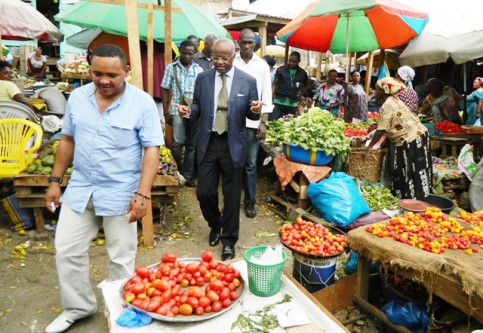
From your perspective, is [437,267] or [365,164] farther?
[365,164]

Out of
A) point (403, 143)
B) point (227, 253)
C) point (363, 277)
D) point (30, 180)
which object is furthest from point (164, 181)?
point (403, 143)

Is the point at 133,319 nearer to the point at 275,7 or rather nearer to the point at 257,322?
the point at 257,322

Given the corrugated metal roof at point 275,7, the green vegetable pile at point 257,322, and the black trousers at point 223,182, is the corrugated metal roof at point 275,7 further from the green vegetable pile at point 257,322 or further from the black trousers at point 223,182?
the green vegetable pile at point 257,322

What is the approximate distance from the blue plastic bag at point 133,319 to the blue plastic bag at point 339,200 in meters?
3.06

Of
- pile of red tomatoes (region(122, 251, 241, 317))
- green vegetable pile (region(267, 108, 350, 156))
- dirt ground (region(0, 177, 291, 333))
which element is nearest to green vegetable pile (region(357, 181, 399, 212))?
green vegetable pile (region(267, 108, 350, 156))

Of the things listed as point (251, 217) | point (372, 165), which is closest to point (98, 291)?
point (251, 217)

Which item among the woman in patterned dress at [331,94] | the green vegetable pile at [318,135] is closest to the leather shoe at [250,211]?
the green vegetable pile at [318,135]

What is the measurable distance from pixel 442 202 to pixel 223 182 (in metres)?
3.29

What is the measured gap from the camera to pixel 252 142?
17.1 ft

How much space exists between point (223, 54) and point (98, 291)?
8.23ft

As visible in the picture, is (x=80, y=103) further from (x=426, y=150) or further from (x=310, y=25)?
(x=310, y=25)

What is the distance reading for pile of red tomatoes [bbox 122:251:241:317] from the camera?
215 cm

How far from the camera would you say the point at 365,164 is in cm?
578

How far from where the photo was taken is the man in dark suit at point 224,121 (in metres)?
3.81
